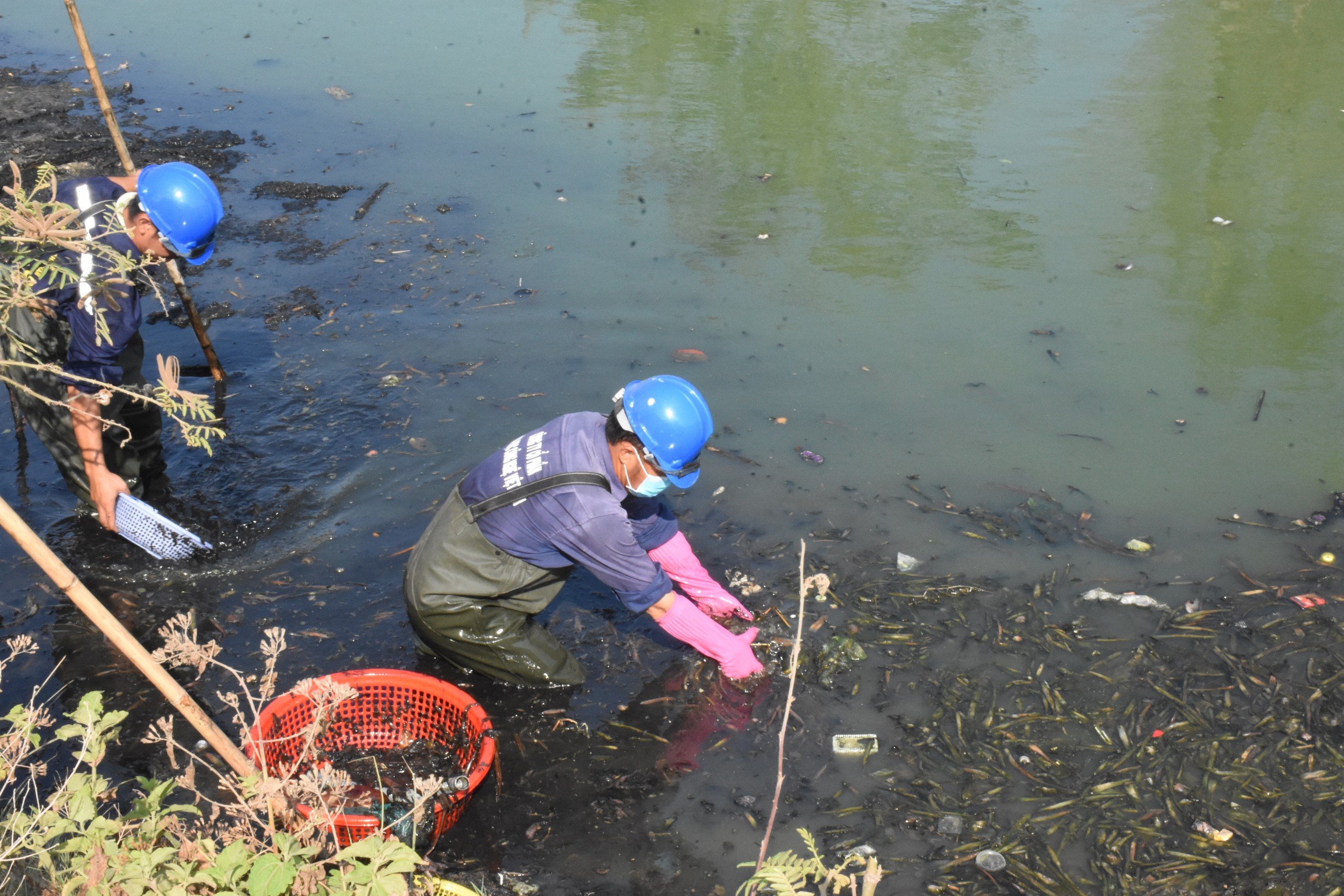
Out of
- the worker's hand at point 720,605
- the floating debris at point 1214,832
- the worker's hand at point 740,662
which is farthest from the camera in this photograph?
the worker's hand at point 720,605

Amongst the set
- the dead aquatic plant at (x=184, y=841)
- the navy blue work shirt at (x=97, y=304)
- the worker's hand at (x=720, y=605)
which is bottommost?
the worker's hand at (x=720, y=605)

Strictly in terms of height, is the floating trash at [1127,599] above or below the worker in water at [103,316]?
below

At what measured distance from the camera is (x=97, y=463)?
459cm

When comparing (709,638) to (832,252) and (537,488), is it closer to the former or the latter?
(537,488)

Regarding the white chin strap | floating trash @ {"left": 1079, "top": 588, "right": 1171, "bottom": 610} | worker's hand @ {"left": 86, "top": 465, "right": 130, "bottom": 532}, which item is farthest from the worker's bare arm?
floating trash @ {"left": 1079, "top": 588, "right": 1171, "bottom": 610}

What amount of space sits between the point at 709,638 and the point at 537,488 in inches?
38.5

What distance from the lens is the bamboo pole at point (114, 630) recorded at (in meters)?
2.50

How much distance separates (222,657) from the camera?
4691 millimetres

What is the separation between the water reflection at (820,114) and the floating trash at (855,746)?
4.52 meters

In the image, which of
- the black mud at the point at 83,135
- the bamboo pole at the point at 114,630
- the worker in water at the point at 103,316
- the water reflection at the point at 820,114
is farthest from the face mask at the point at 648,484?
the black mud at the point at 83,135

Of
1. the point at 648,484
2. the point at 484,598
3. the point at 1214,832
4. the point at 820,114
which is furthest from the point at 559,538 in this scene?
the point at 820,114

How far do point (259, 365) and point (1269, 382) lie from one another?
22.7 ft

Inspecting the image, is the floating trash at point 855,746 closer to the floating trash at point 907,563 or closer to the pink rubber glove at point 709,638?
the pink rubber glove at point 709,638

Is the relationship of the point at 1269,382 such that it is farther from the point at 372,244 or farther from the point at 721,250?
the point at 372,244
